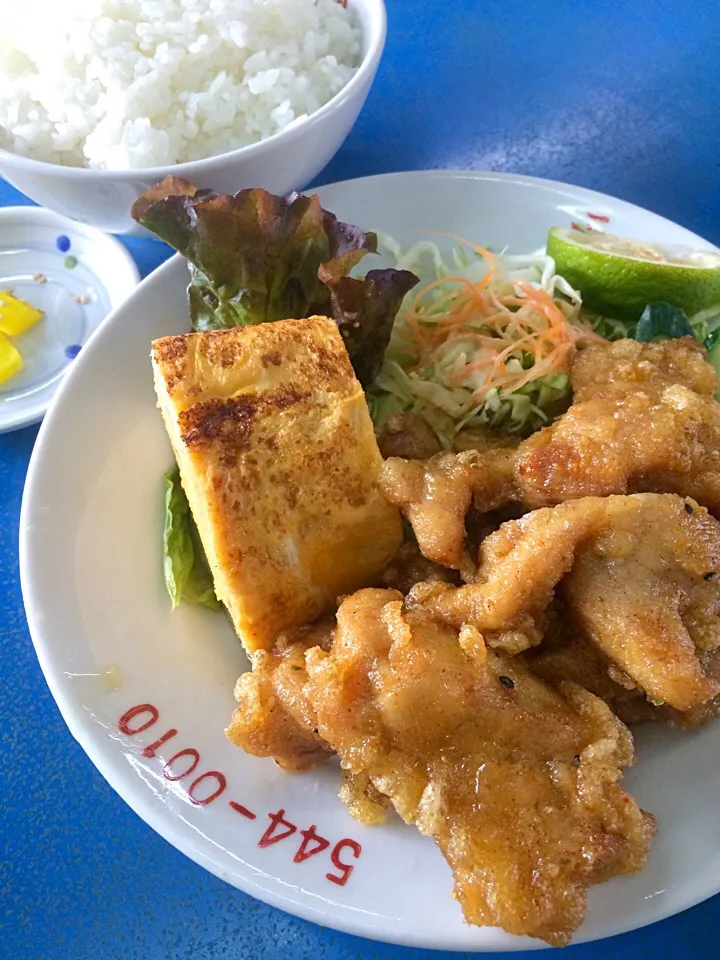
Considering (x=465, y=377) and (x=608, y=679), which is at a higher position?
(x=465, y=377)

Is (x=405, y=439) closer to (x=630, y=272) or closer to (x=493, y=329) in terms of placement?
(x=493, y=329)

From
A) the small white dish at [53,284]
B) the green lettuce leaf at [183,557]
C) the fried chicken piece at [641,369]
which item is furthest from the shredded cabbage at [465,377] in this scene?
the small white dish at [53,284]

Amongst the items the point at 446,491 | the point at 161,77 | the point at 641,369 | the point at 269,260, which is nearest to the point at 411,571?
the point at 446,491

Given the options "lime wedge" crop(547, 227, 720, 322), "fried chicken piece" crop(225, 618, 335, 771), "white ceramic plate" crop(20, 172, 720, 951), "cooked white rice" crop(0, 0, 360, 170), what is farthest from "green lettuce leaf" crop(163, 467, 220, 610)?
"lime wedge" crop(547, 227, 720, 322)

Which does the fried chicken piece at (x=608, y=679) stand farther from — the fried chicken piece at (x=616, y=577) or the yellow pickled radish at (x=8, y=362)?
the yellow pickled radish at (x=8, y=362)

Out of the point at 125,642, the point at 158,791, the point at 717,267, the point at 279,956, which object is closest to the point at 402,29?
the point at 717,267

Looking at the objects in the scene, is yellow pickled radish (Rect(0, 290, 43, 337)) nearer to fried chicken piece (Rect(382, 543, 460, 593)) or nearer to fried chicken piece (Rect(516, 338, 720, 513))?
fried chicken piece (Rect(382, 543, 460, 593))
